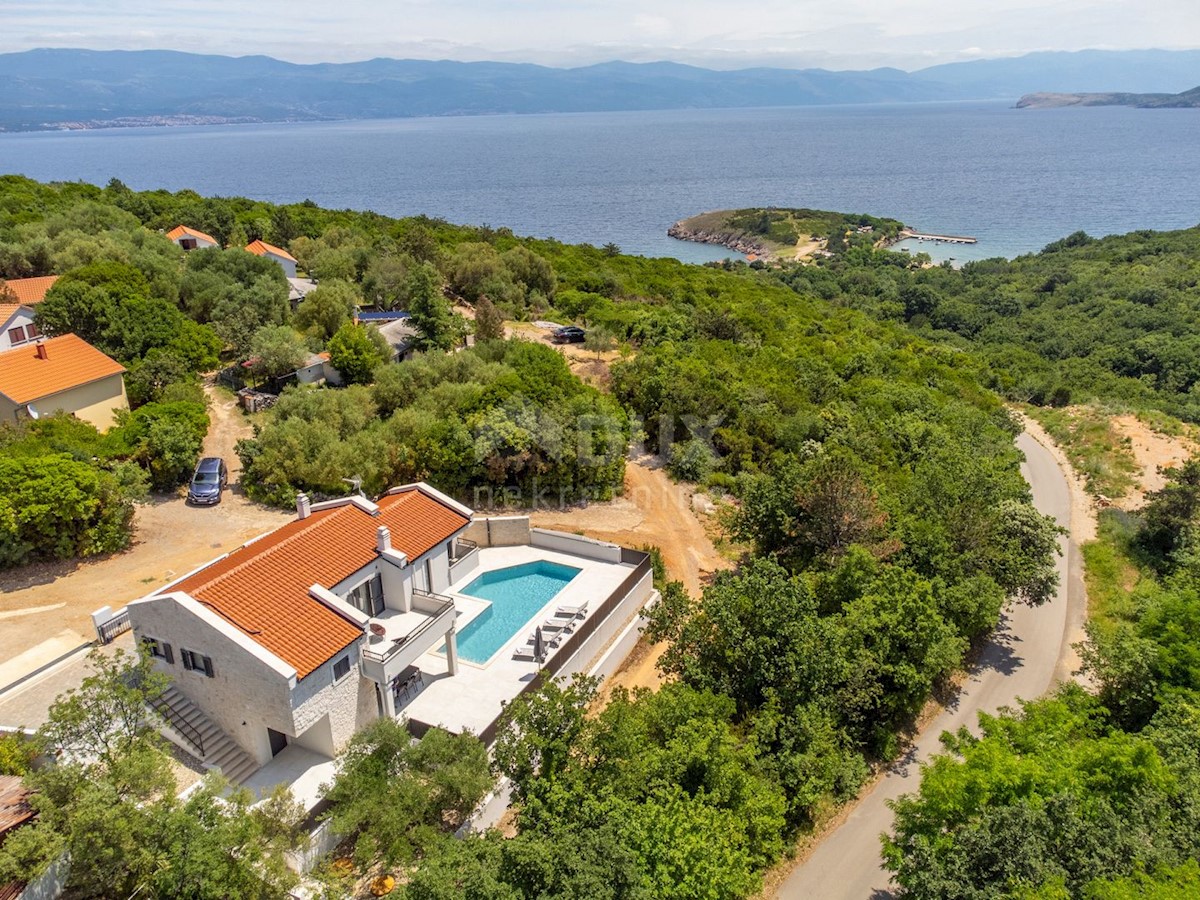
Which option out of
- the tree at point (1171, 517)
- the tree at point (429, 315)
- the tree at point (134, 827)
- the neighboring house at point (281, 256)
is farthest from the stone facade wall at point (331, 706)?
the neighboring house at point (281, 256)

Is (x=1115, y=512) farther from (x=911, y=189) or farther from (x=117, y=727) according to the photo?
(x=911, y=189)

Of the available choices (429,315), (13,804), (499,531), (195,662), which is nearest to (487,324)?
(429,315)

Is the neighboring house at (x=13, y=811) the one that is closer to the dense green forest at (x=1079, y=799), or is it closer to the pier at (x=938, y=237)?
the dense green forest at (x=1079, y=799)

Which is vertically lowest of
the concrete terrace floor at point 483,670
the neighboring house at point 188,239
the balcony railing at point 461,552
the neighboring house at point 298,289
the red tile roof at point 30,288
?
the concrete terrace floor at point 483,670

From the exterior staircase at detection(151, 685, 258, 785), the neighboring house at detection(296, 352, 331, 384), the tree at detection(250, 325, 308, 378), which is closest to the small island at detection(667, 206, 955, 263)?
the neighboring house at detection(296, 352, 331, 384)

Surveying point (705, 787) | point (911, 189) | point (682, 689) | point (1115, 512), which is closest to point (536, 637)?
point (682, 689)

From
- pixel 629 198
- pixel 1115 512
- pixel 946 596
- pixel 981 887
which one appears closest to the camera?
pixel 981 887
